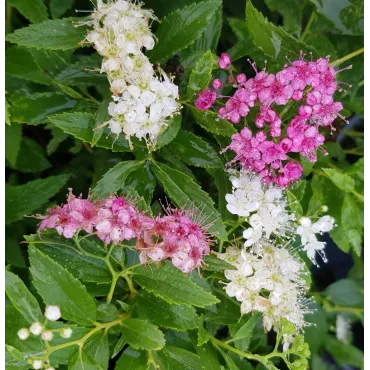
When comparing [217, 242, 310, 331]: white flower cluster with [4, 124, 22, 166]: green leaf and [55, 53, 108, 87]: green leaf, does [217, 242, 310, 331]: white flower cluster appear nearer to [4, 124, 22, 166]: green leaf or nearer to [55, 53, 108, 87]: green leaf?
[55, 53, 108, 87]: green leaf

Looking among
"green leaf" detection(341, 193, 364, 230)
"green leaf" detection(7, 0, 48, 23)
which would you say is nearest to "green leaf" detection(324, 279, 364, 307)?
"green leaf" detection(341, 193, 364, 230)

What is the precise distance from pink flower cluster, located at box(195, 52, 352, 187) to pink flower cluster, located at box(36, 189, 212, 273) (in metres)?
0.21

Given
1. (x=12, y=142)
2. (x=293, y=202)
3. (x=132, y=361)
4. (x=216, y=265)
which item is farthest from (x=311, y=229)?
(x=12, y=142)

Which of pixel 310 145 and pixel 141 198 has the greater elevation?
pixel 310 145

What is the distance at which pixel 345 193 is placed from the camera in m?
1.27

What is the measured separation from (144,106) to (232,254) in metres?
0.38

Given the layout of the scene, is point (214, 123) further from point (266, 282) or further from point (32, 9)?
point (32, 9)

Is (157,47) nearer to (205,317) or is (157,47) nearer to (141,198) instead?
(141,198)

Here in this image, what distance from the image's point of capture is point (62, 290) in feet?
3.11

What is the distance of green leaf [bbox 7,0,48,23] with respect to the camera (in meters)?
1.25

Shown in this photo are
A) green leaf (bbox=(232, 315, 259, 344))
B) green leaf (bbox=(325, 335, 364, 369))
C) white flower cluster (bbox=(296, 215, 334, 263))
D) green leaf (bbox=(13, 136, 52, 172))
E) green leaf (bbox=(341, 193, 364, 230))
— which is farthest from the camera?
green leaf (bbox=(325, 335, 364, 369))

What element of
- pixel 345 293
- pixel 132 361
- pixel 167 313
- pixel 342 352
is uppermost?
pixel 167 313

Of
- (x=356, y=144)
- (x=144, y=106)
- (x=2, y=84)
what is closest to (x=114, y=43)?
Answer: (x=144, y=106)

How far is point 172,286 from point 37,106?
56cm
